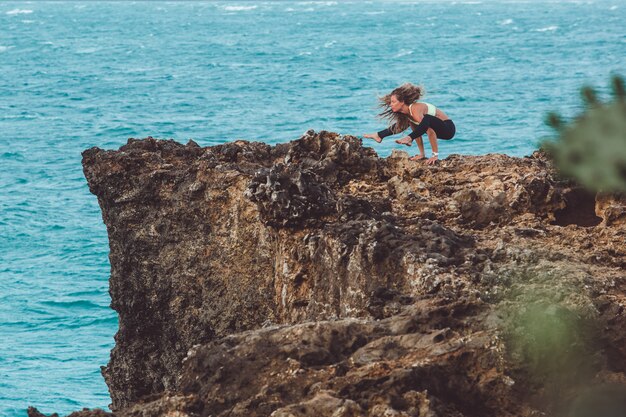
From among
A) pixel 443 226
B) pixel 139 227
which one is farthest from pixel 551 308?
pixel 139 227

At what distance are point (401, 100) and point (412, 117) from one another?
0.22 m

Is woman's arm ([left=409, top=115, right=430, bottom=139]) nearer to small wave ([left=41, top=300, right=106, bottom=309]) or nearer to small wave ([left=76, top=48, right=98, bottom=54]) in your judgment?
small wave ([left=41, top=300, right=106, bottom=309])

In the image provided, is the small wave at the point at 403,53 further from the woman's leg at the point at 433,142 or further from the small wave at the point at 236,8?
the woman's leg at the point at 433,142

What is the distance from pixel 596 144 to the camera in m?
10.1

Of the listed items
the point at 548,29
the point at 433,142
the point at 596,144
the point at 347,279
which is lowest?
the point at 548,29

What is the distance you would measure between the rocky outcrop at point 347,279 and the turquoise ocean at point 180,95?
135cm

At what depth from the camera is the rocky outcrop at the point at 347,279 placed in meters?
7.21

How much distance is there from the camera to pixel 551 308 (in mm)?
7672

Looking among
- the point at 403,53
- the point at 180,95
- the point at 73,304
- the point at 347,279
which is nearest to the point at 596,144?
the point at 347,279

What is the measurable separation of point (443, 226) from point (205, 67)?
72759mm

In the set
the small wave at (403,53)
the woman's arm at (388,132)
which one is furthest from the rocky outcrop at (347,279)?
the small wave at (403,53)

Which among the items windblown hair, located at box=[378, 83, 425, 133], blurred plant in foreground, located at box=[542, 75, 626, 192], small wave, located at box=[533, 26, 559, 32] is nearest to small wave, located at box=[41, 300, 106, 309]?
windblown hair, located at box=[378, 83, 425, 133]

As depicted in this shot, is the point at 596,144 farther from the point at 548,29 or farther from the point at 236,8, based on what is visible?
the point at 236,8

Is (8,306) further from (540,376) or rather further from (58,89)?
(58,89)
